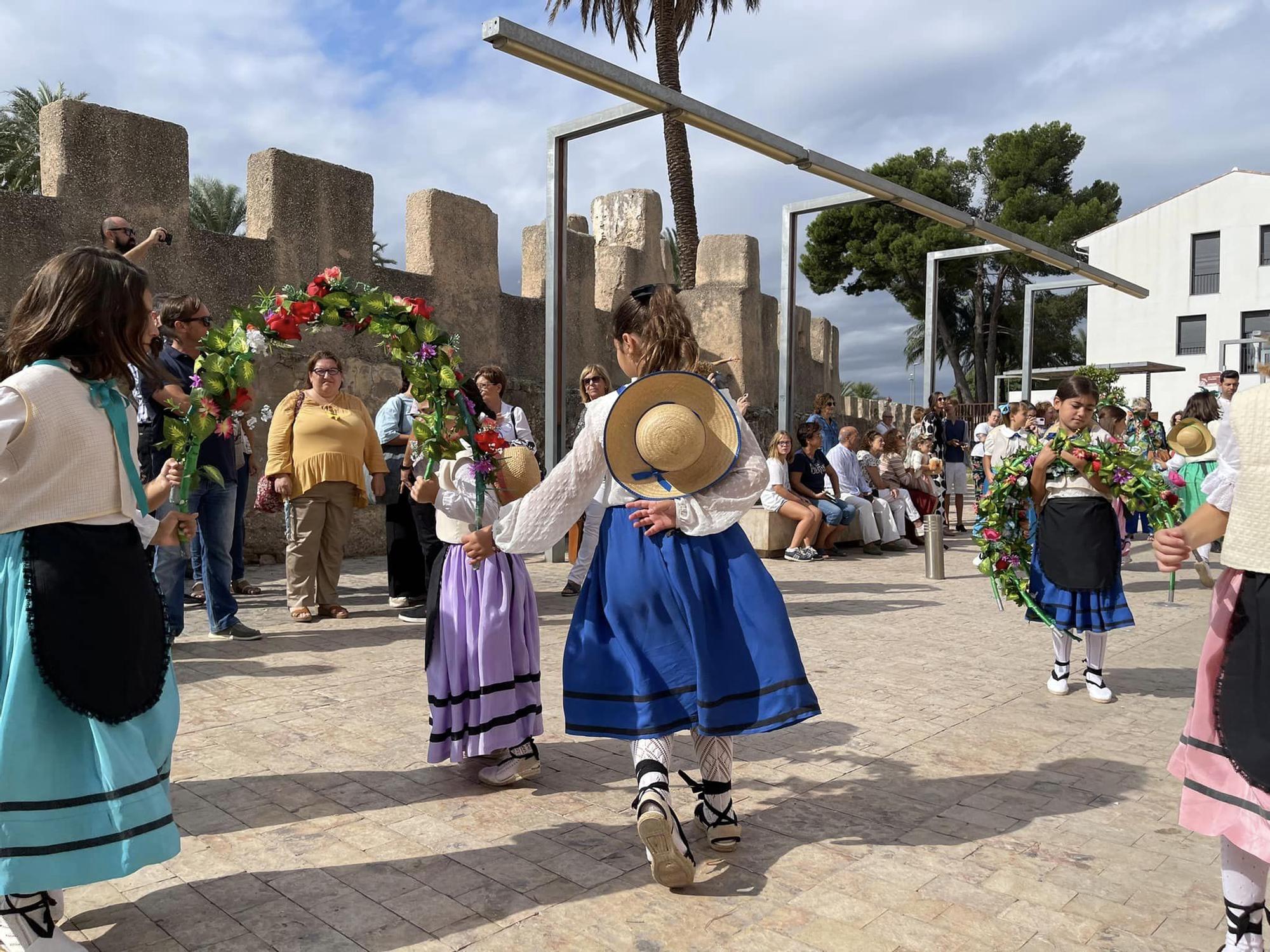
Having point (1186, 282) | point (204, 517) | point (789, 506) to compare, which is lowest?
point (789, 506)

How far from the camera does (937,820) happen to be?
3877 millimetres

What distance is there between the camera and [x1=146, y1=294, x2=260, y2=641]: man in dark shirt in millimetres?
6430

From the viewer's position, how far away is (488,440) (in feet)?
14.1

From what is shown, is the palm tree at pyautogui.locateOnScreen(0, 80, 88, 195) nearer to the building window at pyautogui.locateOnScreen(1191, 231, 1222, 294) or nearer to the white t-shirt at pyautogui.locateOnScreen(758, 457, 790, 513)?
the white t-shirt at pyautogui.locateOnScreen(758, 457, 790, 513)

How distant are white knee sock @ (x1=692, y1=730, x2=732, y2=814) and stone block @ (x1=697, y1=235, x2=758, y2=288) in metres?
11.9

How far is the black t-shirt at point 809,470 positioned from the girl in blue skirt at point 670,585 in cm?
848

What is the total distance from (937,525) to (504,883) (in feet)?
27.1

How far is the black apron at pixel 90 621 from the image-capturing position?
2721 mm

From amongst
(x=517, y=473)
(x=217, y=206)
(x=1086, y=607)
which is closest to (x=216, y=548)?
(x=517, y=473)

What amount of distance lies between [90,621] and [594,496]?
1675mm

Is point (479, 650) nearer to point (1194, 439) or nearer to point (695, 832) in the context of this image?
point (695, 832)

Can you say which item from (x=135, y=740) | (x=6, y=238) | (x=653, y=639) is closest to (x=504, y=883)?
(x=653, y=639)

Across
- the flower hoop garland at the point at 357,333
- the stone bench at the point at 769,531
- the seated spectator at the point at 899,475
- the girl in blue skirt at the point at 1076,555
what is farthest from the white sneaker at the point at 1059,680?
the seated spectator at the point at 899,475

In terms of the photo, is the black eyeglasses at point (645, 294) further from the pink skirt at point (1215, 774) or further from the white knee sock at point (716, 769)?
the pink skirt at point (1215, 774)
